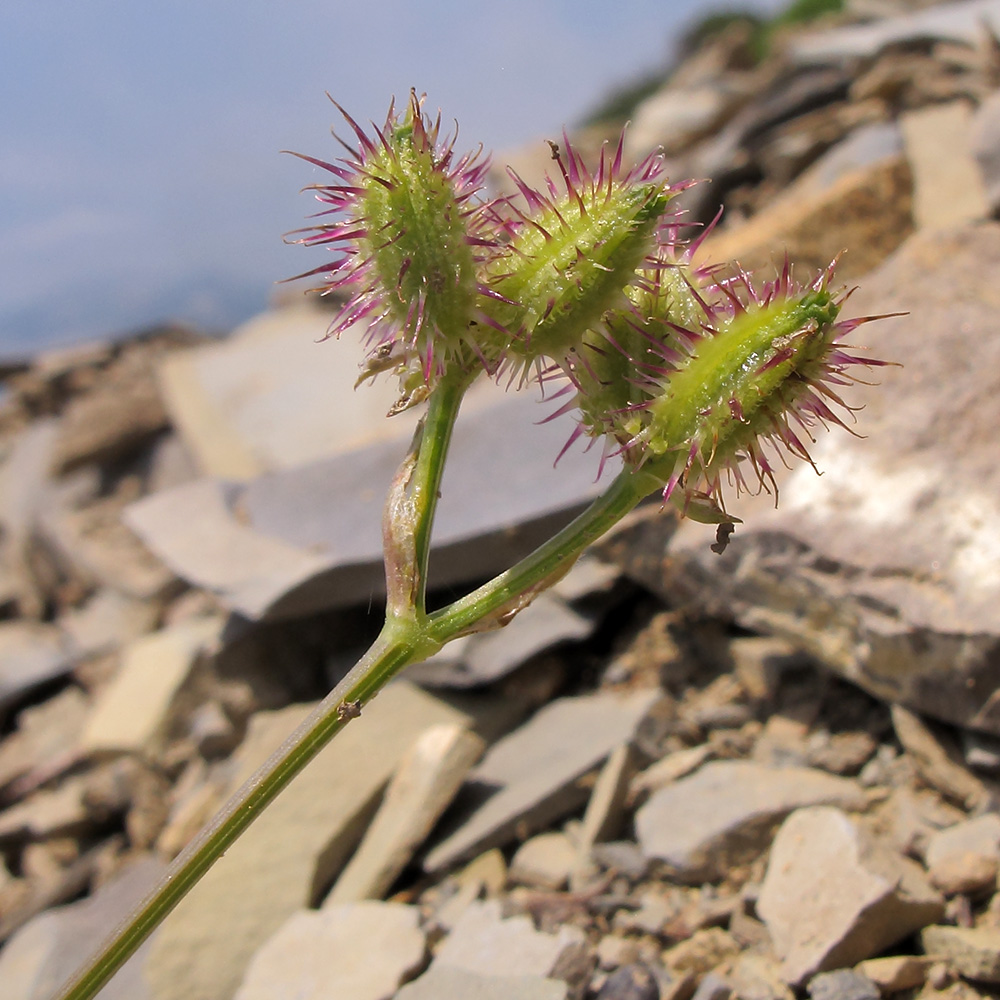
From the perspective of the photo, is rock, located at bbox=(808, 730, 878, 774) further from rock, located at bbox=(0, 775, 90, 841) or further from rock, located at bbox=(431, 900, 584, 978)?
rock, located at bbox=(0, 775, 90, 841)

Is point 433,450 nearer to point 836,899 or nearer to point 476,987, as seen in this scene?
point 476,987

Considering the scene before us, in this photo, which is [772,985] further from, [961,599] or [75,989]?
[75,989]

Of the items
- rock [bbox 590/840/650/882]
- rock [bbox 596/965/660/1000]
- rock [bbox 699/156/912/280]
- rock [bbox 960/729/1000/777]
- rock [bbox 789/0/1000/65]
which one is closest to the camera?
rock [bbox 596/965/660/1000]

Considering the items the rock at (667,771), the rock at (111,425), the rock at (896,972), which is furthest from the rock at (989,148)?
the rock at (111,425)

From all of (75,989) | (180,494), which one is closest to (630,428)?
(75,989)

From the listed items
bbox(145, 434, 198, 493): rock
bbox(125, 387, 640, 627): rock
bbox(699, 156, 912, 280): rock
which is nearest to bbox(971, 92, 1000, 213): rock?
bbox(699, 156, 912, 280): rock

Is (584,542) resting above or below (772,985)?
above
